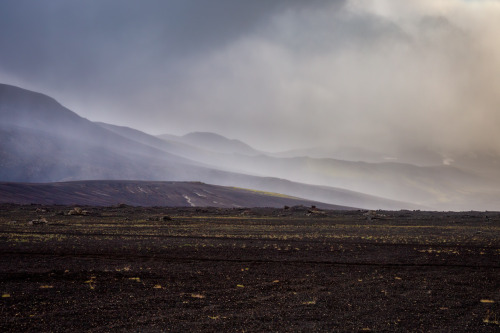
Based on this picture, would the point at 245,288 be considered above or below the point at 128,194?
above

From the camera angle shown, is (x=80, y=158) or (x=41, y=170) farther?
(x=80, y=158)

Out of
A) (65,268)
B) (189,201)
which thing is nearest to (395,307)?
(65,268)

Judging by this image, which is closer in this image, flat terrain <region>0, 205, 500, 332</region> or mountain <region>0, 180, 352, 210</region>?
flat terrain <region>0, 205, 500, 332</region>

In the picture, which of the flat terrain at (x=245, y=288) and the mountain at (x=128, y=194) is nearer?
the flat terrain at (x=245, y=288)

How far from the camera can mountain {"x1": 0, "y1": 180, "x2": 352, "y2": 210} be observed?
113 metres

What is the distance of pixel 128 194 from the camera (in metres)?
135

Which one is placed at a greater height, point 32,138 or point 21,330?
point 32,138

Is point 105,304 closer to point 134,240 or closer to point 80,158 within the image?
point 134,240

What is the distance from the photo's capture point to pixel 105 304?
1443cm

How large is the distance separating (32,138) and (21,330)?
20567cm

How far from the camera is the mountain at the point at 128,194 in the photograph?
113 metres

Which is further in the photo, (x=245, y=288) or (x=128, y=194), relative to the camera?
(x=128, y=194)

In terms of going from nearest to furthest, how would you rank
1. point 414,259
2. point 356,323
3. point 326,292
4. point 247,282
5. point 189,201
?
point 356,323 → point 326,292 → point 247,282 → point 414,259 → point 189,201

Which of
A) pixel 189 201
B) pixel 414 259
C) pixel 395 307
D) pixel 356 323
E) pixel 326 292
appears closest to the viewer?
pixel 356 323
